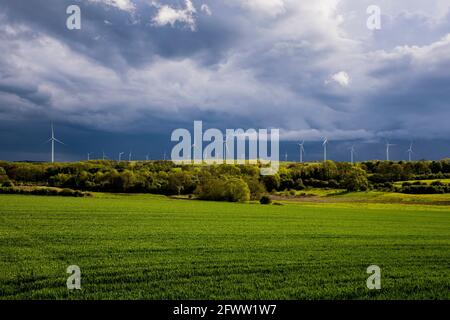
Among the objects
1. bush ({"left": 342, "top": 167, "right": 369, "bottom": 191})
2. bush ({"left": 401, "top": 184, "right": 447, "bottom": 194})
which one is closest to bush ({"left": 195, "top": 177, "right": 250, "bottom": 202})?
bush ({"left": 342, "top": 167, "right": 369, "bottom": 191})

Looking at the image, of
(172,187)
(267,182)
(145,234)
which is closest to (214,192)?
(172,187)

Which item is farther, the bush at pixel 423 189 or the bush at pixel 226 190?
the bush at pixel 423 189

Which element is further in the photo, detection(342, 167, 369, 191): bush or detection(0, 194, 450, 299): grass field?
detection(342, 167, 369, 191): bush

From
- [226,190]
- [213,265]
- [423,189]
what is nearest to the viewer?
[213,265]

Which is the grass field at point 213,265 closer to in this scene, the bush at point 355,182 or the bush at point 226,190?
the bush at point 226,190

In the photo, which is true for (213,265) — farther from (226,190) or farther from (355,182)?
(355,182)

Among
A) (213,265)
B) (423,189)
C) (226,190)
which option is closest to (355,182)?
(423,189)

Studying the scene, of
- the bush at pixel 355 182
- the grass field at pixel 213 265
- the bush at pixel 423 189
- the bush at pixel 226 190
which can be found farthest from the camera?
the bush at pixel 355 182

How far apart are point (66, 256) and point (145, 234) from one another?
31.3 feet

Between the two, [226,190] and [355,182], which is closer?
[226,190]

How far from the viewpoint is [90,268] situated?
632 inches

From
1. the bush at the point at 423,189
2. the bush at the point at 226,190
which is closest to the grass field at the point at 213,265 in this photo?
the bush at the point at 226,190

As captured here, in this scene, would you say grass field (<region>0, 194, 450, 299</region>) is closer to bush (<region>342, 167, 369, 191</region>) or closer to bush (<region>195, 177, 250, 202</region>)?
bush (<region>195, 177, 250, 202</region>)

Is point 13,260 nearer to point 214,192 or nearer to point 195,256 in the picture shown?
point 195,256
